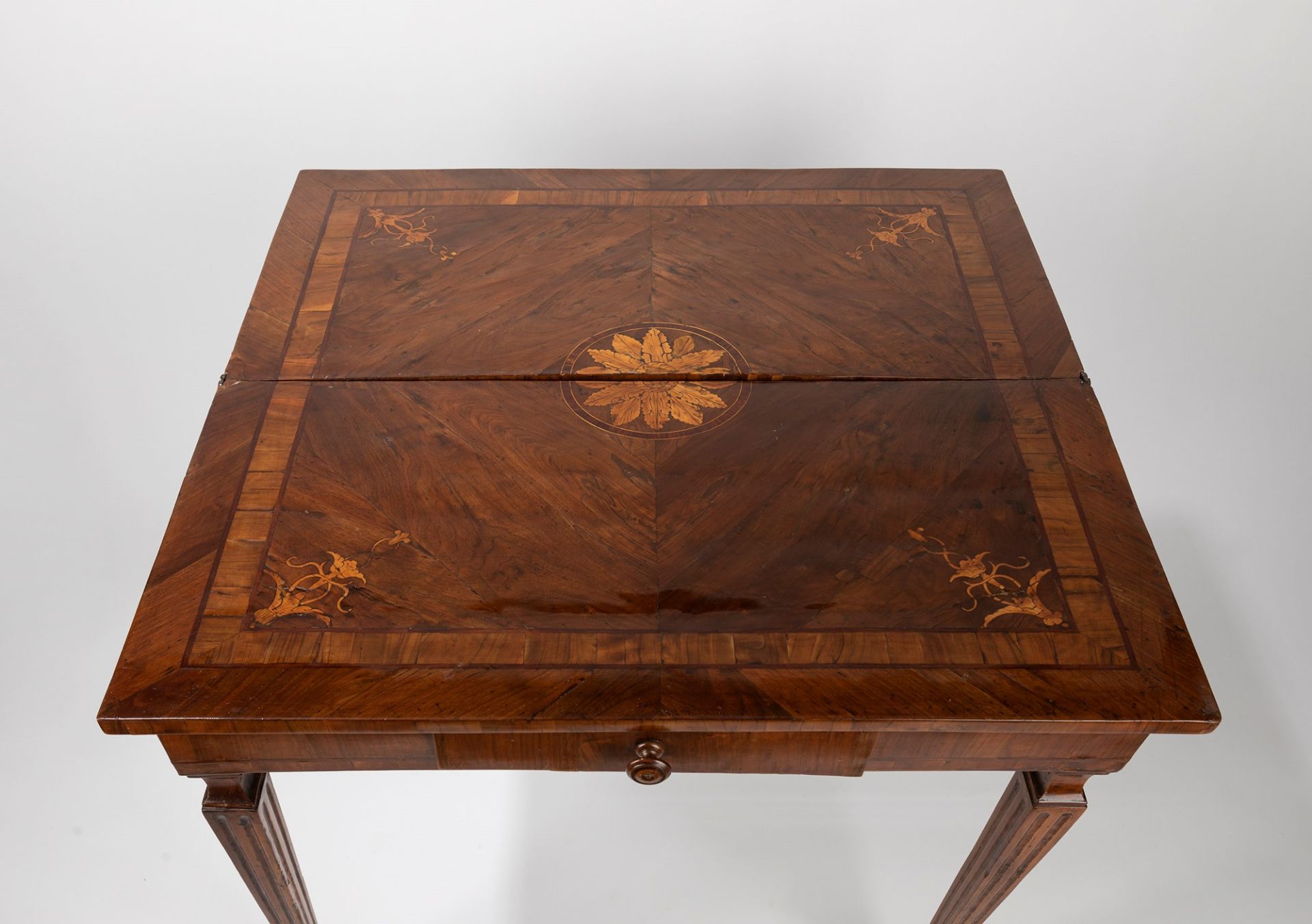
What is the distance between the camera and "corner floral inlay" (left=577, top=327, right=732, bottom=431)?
6.65 ft

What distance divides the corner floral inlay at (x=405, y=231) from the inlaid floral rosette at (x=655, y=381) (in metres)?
0.41

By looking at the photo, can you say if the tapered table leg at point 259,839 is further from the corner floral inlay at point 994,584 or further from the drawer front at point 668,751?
the corner floral inlay at point 994,584

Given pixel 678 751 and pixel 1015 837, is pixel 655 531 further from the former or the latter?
pixel 1015 837

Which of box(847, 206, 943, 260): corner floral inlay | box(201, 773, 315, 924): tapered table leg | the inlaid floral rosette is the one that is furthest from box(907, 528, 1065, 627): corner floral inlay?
box(201, 773, 315, 924): tapered table leg

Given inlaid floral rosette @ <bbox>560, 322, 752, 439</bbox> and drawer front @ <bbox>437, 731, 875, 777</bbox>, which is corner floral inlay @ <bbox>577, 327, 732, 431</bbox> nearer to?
inlaid floral rosette @ <bbox>560, 322, 752, 439</bbox>

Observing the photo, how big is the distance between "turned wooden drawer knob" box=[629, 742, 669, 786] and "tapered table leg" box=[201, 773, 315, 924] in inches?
21.6

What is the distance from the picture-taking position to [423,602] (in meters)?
1.74

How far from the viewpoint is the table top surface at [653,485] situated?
1650 millimetres

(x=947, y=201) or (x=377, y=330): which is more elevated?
(x=947, y=201)

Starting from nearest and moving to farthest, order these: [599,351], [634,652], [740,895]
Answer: [634,652]
[599,351]
[740,895]

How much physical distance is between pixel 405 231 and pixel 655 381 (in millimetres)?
644

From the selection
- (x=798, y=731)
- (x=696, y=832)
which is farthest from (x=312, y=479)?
(x=696, y=832)

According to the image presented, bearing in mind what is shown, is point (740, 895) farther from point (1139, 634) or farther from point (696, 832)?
point (1139, 634)

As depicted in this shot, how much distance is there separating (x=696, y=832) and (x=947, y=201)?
133cm
